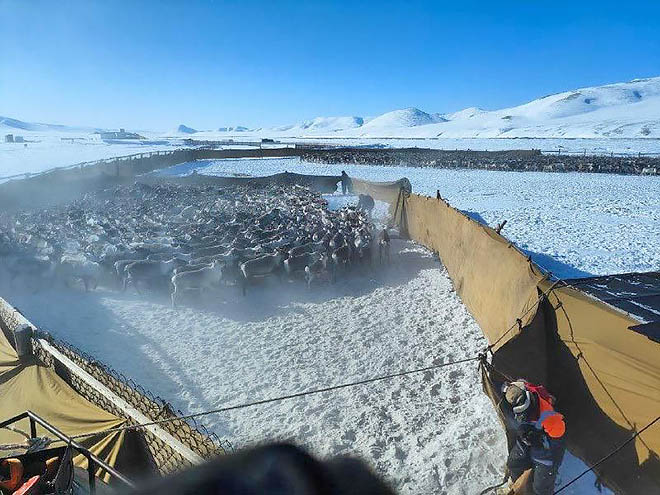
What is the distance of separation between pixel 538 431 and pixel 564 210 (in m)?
19.9

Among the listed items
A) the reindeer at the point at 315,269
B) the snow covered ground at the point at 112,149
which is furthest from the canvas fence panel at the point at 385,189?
the snow covered ground at the point at 112,149

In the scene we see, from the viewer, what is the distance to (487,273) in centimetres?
884

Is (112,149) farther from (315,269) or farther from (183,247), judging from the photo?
(315,269)

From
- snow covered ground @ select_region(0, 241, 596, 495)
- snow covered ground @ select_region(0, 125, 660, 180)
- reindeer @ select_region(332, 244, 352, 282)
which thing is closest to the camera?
snow covered ground @ select_region(0, 241, 596, 495)

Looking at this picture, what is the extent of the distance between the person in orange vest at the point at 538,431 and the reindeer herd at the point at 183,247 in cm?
828

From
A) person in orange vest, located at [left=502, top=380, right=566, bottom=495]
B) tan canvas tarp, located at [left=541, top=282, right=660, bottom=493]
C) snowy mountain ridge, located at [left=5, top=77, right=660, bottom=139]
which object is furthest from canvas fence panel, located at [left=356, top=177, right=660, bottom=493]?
snowy mountain ridge, located at [left=5, top=77, right=660, bottom=139]

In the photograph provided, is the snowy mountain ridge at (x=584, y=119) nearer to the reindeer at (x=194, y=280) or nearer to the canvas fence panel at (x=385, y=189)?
the canvas fence panel at (x=385, y=189)

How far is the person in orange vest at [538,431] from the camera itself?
4395mm

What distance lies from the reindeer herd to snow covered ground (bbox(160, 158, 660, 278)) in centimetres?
588

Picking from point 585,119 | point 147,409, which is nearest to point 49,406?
point 147,409

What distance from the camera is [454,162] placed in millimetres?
46250

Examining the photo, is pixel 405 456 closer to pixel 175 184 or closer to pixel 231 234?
pixel 231 234

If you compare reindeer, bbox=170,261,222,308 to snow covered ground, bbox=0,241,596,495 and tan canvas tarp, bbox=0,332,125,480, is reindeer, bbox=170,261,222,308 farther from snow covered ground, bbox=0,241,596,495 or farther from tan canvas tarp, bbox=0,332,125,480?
tan canvas tarp, bbox=0,332,125,480

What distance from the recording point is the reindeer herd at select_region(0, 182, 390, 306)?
1252cm
